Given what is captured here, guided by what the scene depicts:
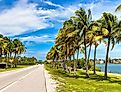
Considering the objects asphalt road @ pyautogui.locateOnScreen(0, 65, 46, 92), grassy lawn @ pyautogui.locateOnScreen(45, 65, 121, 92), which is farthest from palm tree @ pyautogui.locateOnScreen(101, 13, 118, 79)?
asphalt road @ pyautogui.locateOnScreen(0, 65, 46, 92)

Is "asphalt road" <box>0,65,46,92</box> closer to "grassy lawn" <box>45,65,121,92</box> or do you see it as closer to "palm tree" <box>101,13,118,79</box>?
"grassy lawn" <box>45,65,121,92</box>

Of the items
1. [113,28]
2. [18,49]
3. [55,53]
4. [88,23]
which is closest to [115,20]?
[113,28]

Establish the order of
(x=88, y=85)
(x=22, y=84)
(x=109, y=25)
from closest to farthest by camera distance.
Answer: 1. (x=22, y=84)
2. (x=88, y=85)
3. (x=109, y=25)

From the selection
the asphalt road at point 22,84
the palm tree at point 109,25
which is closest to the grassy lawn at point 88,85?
the asphalt road at point 22,84

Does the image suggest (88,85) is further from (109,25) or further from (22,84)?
(109,25)

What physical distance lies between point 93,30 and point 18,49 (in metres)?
93.4

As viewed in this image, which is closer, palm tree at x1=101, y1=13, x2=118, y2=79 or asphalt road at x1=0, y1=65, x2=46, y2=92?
asphalt road at x1=0, y1=65, x2=46, y2=92

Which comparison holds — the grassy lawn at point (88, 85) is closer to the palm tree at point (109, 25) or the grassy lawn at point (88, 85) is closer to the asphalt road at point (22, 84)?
the asphalt road at point (22, 84)

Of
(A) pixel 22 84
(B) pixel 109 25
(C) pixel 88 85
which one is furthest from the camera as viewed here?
(B) pixel 109 25

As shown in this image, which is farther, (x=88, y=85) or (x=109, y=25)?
(x=109, y=25)

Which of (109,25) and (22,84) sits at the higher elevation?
(109,25)

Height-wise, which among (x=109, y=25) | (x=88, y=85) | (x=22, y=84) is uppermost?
(x=109, y=25)

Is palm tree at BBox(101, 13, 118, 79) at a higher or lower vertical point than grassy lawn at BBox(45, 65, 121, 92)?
higher

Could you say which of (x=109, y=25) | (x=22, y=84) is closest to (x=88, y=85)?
(x=22, y=84)
